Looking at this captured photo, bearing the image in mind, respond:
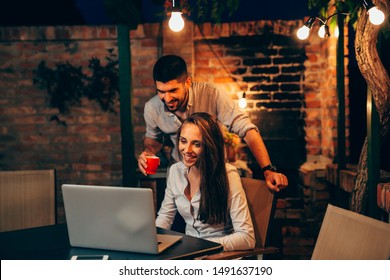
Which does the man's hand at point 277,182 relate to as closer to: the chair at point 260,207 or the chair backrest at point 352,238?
the chair at point 260,207

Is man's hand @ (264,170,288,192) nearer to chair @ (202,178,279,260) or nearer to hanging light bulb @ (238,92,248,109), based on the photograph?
chair @ (202,178,279,260)

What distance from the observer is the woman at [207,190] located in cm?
208

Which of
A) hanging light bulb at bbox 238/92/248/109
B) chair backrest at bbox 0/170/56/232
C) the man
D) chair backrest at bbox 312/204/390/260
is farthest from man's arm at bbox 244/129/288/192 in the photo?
hanging light bulb at bbox 238/92/248/109

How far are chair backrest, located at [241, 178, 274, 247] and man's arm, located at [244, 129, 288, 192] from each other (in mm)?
42

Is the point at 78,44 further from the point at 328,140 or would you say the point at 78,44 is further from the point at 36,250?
the point at 36,250

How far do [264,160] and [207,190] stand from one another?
1.52ft

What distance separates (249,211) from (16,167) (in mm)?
2814

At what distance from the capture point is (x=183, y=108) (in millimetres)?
2740

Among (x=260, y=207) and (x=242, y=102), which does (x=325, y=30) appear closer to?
(x=260, y=207)

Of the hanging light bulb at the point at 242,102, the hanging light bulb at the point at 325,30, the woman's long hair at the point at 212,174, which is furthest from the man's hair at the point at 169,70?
the hanging light bulb at the point at 242,102

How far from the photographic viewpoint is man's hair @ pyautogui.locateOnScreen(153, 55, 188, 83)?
8.28ft

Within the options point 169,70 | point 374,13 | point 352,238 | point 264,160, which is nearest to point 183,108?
point 169,70
